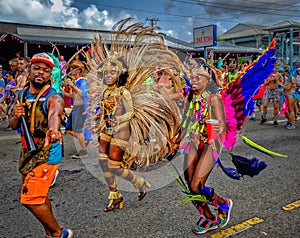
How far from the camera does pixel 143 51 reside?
3.90 metres

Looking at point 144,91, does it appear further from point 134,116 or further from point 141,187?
point 141,187

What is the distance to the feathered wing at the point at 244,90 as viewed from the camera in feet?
11.2

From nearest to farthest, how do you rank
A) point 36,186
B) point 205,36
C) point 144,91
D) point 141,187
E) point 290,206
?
point 36,186, point 144,91, point 290,206, point 141,187, point 205,36

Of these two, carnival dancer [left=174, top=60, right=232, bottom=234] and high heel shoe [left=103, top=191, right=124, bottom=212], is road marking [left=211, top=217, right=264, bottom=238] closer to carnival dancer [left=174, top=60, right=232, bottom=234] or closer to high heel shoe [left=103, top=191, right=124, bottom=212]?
carnival dancer [left=174, top=60, right=232, bottom=234]

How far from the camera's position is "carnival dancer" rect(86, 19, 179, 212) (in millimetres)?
3750

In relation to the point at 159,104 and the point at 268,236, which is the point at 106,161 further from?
the point at 268,236

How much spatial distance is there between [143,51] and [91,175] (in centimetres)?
236

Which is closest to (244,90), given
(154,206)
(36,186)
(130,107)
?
(130,107)

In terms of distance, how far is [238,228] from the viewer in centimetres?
339

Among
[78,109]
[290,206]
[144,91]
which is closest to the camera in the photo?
[144,91]

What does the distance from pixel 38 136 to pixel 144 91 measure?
143 centimetres

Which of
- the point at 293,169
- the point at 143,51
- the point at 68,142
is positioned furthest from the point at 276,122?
the point at 143,51

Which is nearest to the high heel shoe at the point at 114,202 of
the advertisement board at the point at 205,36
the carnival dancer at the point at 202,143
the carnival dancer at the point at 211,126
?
the carnival dancer at the point at 211,126

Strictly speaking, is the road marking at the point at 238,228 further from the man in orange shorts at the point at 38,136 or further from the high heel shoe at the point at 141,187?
the man in orange shorts at the point at 38,136
